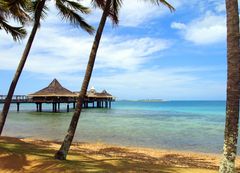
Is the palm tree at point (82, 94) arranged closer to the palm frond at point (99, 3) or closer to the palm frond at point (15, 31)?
the palm frond at point (99, 3)

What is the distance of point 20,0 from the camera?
1339cm

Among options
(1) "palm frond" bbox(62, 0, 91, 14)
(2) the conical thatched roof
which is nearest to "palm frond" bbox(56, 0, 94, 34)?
(1) "palm frond" bbox(62, 0, 91, 14)

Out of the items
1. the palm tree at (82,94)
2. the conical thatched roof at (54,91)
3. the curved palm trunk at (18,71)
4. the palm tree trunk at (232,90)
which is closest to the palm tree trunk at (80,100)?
the palm tree at (82,94)

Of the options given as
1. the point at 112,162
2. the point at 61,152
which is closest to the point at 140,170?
the point at 112,162

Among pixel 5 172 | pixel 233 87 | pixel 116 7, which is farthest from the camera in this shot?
pixel 116 7

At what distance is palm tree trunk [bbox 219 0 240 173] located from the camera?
7.10 m

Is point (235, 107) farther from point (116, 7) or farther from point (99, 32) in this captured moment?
point (116, 7)

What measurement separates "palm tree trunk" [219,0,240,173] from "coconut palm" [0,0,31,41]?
27.3 feet

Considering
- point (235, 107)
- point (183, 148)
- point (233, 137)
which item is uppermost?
point (235, 107)

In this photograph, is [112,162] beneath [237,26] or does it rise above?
beneath

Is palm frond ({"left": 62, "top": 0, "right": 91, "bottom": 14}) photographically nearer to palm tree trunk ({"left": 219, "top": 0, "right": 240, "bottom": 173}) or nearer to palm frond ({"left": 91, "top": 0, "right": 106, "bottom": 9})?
palm frond ({"left": 91, "top": 0, "right": 106, "bottom": 9})

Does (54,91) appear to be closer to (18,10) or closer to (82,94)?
(18,10)

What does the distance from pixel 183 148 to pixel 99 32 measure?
37.5 ft

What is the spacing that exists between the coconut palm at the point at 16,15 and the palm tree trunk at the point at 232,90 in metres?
8.33
